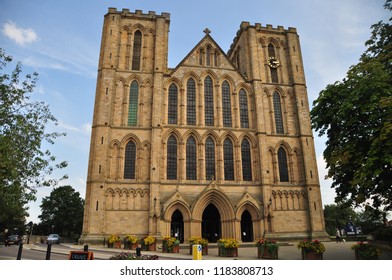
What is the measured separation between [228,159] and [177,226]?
8537mm

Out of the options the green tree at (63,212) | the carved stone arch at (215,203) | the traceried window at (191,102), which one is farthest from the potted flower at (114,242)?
the green tree at (63,212)

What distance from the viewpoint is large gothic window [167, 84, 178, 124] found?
3169cm

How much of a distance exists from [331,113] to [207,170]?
652 inches

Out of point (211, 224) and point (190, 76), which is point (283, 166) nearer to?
point (211, 224)

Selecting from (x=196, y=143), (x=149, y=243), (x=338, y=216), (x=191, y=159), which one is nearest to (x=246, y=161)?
(x=196, y=143)

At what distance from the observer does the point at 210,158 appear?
30.9 m

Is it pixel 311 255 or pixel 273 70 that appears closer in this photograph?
pixel 311 255

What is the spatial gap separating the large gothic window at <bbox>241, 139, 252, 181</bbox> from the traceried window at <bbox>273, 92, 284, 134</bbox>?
440 centimetres

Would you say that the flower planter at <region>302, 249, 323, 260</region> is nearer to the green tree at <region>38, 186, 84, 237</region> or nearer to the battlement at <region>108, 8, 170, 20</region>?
the battlement at <region>108, 8, 170, 20</region>

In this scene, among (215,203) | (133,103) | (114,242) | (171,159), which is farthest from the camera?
(133,103)

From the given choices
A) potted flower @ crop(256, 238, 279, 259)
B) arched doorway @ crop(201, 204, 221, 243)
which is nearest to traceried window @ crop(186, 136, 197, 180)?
arched doorway @ crop(201, 204, 221, 243)

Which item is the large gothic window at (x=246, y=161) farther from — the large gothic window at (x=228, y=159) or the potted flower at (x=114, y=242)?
the potted flower at (x=114, y=242)

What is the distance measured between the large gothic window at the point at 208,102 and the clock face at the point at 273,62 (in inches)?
328

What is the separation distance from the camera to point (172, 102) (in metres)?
32.4
